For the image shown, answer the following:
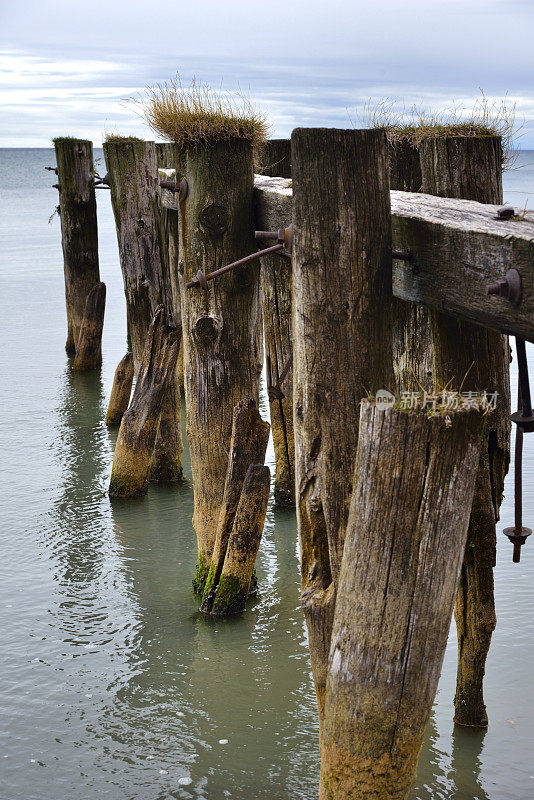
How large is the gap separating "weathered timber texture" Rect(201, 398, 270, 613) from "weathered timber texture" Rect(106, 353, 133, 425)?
387 centimetres

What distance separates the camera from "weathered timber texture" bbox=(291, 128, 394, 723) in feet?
8.52

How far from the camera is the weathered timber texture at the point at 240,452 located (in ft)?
14.8

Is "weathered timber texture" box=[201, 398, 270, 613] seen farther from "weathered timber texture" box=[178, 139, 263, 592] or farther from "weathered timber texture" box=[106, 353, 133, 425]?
"weathered timber texture" box=[106, 353, 133, 425]

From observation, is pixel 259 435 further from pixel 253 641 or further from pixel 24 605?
pixel 24 605

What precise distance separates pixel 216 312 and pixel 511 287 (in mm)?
2370

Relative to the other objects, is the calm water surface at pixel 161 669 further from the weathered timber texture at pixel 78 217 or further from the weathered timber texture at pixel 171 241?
the weathered timber texture at pixel 78 217

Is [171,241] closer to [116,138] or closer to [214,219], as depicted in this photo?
[116,138]

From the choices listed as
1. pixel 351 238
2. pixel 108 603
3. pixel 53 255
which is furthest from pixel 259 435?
pixel 53 255

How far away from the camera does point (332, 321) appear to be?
2.69 metres

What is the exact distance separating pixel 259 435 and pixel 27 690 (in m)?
1.74

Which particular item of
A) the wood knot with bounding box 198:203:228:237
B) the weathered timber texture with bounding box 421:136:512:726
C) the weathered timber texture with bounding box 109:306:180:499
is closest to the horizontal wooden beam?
the weathered timber texture with bounding box 421:136:512:726

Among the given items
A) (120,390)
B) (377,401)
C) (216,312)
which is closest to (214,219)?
(216,312)

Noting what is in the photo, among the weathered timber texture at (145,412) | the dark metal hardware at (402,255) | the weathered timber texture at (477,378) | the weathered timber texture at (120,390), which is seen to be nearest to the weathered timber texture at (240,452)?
the weathered timber texture at (477,378)

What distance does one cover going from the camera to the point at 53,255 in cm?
2659
